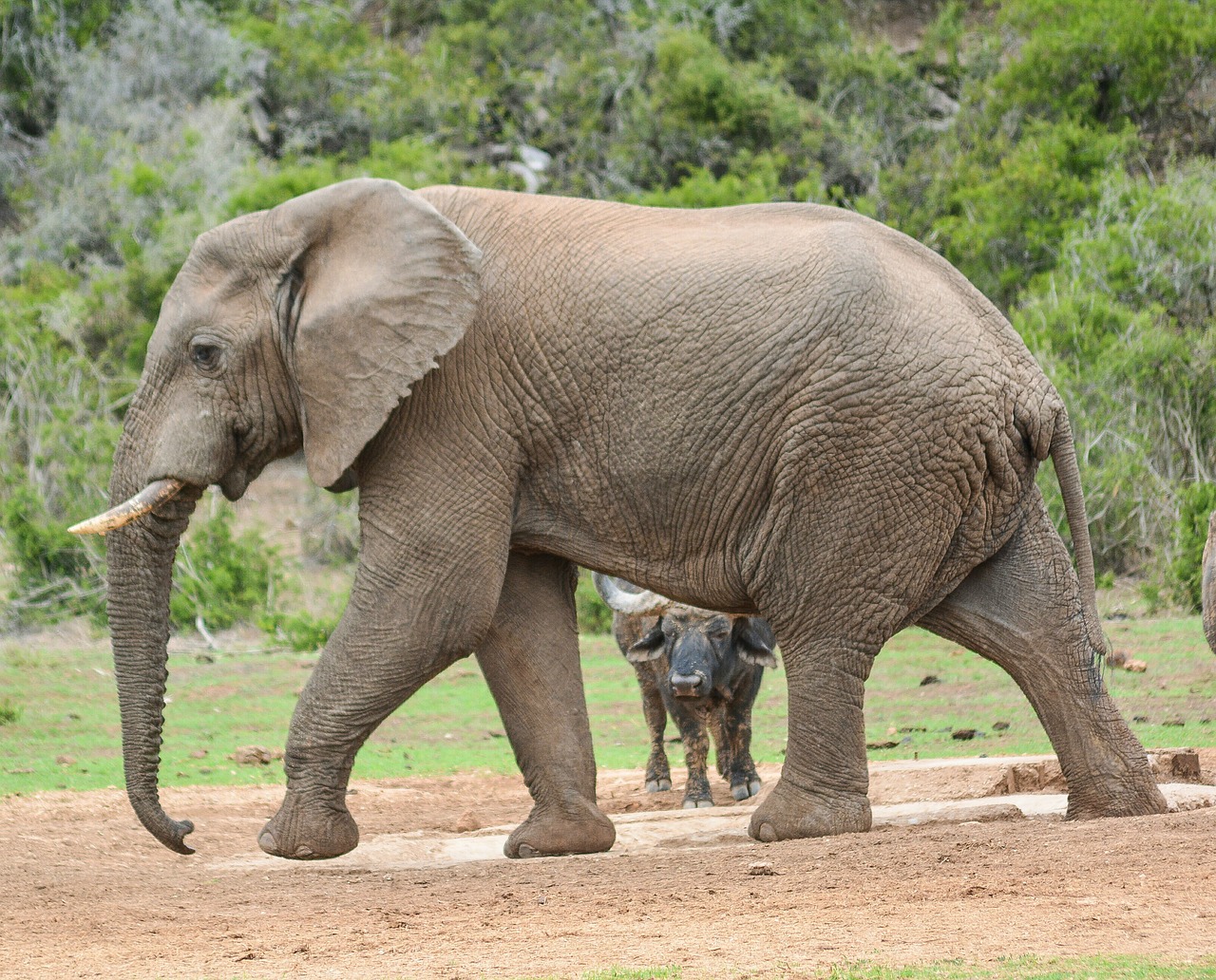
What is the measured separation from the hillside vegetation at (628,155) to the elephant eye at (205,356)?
32.9 ft

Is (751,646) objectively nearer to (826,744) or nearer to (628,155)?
(826,744)

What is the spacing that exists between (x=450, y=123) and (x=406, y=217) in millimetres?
25540

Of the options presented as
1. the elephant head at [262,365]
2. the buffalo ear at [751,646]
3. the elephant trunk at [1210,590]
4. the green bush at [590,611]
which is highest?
the elephant head at [262,365]

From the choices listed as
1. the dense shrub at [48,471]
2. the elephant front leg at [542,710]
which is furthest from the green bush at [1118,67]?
the elephant front leg at [542,710]

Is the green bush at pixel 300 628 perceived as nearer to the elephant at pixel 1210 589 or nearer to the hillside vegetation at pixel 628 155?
the hillside vegetation at pixel 628 155

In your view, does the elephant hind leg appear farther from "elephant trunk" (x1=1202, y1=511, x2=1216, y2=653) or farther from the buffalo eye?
the buffalo eye

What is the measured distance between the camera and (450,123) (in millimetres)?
32344

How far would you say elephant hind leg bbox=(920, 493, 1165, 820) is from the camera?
7.75m

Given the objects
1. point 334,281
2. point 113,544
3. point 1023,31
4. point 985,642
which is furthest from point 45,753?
point 1023,31

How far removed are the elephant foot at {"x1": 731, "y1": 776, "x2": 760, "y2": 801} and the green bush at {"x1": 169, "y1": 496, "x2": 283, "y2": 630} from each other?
30.4ft

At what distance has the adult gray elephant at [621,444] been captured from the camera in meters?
7.35

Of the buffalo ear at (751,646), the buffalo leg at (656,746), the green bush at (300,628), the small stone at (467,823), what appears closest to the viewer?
the small stone at (467,823)

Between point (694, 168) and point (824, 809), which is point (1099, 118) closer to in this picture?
point (694, 168)

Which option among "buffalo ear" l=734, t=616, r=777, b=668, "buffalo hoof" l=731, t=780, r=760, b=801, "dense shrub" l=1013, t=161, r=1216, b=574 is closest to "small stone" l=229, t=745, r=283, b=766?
"buffalo hoof" l=731, t=780, r=760, b=801
